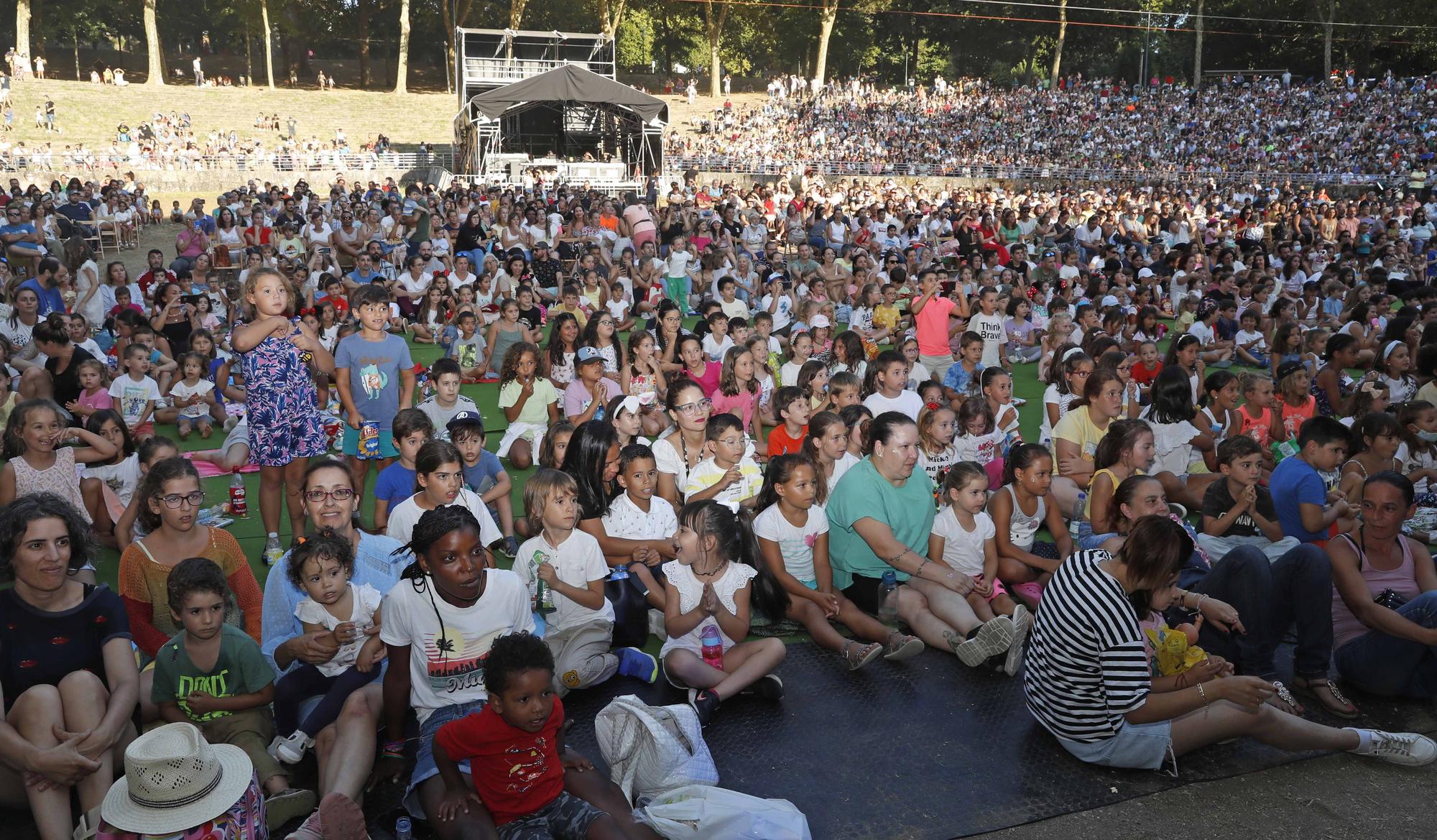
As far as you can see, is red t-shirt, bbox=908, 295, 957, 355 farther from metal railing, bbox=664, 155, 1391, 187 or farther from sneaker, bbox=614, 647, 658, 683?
metal railing, bbox=664, 155, 1391, 187

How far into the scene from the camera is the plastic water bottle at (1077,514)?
616 centimetres

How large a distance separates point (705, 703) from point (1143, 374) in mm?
6223

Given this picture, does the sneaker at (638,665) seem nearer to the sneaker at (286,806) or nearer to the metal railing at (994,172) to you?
the sneaker at (286,806)

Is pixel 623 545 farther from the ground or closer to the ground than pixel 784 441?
Answer: closer to the ground

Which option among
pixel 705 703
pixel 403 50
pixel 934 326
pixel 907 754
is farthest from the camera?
pixel 403 50

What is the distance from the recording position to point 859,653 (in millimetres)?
4574

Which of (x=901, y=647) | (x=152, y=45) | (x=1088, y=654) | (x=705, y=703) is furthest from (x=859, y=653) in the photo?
(x=152, y=45)

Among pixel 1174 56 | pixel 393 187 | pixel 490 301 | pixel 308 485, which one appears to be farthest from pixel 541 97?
pixel 1174 56

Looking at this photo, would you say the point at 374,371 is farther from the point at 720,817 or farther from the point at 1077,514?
the point at 1077,514

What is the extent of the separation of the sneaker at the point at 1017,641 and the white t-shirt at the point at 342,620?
2750mm

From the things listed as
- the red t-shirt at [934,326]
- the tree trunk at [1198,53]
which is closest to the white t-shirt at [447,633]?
the red t-shirt at [934,326]

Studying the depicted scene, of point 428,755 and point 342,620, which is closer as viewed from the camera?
Result: point 428,755

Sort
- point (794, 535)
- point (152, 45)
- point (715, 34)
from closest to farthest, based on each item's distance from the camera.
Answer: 1. point (794, 535)
2. point (152, 45)
3. point (715, 34)

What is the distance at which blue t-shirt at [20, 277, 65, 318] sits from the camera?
9.90 m
